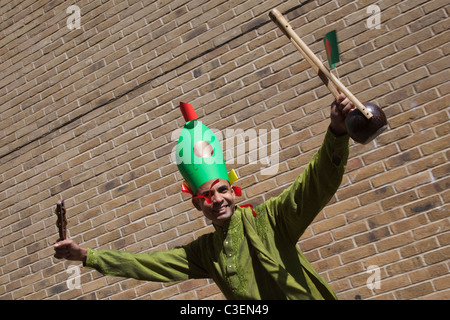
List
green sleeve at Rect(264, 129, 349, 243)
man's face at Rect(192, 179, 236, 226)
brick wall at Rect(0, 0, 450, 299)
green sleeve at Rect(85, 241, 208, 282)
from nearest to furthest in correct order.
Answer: green sleeve at Rect(264, 129, 349, 243)
man's face at Rect(192, 179, 236, 226)
green sleeve at Rect(85, 241, 208, 282)
brick wall at Rect(0, 0, 450, 299)

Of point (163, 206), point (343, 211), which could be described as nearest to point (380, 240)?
point (343, 211)

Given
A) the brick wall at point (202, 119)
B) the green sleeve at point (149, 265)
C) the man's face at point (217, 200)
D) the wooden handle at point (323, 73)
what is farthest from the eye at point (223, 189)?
the brick wall at point (202, 119)

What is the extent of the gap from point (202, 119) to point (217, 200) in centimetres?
167

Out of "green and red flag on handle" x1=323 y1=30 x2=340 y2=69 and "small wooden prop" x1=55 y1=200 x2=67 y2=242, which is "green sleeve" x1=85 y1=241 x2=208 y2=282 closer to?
"small wooden prop" x1=55 y1=200 x2=67 y2=242

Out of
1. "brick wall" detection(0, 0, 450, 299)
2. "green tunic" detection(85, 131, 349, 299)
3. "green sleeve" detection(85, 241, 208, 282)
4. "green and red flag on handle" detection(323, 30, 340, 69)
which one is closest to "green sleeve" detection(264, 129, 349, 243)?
"green tunic" detection(85, 131, 349, 299)

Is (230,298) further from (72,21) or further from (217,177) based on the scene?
(72,21)

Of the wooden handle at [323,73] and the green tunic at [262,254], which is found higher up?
the wooden handle at [323,73]

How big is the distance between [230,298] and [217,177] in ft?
1.92

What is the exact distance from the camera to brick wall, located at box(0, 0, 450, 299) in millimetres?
3566

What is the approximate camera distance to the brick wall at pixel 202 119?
3566 millimetres

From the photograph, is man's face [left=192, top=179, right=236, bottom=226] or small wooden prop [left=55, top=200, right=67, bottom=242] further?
man's face [left=192, top=179, right=236, bottom=226]

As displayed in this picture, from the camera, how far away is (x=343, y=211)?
3717 millimetres


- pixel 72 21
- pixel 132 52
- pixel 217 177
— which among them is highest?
pixel 72 21

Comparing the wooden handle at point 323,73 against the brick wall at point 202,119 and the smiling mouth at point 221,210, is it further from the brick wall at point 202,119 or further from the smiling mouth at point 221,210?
the brick wall at point 202,119
